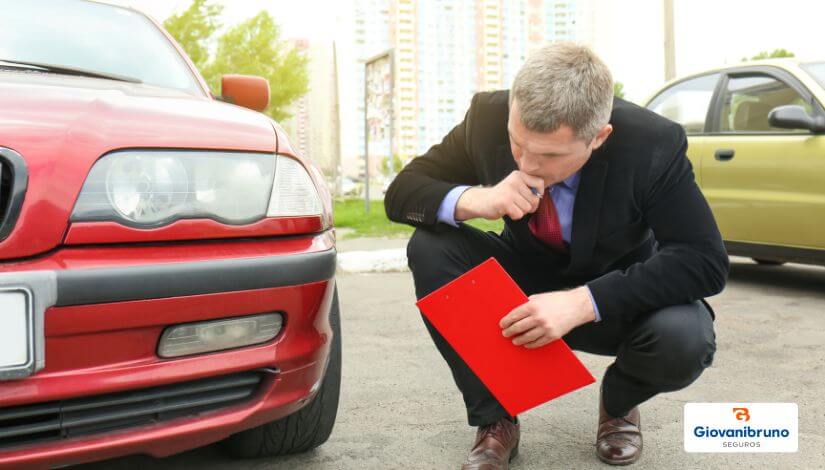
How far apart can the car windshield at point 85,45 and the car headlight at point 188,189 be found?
0.82m

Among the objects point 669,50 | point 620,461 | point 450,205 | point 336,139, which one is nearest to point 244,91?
point 450,205

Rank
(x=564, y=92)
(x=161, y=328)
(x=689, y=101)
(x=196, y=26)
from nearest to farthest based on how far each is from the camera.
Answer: (x=161, y=328) < (x=564, y=92) < (x=689, y=101) < (x=196, y=26)

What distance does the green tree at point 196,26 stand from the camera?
1460 cm

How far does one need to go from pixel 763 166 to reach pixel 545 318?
3.16 metres

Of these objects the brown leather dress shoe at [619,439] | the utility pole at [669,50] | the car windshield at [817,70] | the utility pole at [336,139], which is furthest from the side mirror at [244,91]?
the utility pole at [336,139]

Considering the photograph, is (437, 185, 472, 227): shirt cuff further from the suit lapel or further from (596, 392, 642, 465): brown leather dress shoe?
(596, 392, 642, 465): brown leather dress shoe

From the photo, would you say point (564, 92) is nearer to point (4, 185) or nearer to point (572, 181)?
point (572, 181)

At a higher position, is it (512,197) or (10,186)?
(10,186)

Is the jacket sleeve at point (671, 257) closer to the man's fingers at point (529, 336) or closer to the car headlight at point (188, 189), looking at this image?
the man's fingers at point (529, 336)

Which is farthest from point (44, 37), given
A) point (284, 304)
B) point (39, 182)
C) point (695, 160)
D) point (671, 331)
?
point (695, 160)

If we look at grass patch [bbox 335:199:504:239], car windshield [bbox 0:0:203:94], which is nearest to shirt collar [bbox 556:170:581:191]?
car windshield [bbox 0:0:203:94]

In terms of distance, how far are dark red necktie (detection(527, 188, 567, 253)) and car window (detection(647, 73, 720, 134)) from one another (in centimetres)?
315

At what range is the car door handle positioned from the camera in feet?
14.8

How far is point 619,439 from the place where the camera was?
1934 millimetres
